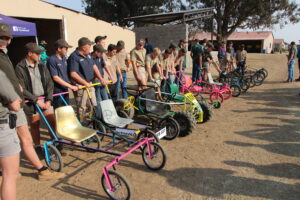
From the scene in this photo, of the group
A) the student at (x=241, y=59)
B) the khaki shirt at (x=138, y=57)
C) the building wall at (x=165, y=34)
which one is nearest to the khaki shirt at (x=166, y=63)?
the khaki shirt at (x=138, y=57)

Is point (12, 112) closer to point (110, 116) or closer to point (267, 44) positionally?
point (110, 116)

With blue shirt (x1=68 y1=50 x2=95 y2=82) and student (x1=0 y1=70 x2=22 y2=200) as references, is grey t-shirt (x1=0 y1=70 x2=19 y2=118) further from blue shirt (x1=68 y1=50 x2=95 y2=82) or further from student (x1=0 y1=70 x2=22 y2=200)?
blue shirt (x1=68 y1=50 x2=95 y2=82)

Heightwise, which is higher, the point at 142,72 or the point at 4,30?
the point at 4,30

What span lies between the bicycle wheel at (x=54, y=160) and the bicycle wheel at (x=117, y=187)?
1.00 m

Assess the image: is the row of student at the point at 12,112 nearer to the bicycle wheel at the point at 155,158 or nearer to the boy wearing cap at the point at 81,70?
the boy wearing cap at the point at 81,70

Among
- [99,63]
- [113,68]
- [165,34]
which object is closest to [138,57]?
[113,68]

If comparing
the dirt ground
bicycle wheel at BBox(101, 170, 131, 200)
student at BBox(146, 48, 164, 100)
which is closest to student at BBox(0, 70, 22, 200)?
the dirt ground

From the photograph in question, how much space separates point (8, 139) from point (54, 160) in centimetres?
→ 160

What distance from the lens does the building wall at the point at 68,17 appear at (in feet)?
36.4

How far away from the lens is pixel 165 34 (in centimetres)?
1789

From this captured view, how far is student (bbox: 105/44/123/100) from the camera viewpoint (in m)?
5.98

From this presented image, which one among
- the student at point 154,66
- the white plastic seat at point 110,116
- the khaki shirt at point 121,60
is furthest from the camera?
the khaki shirt at point 121,60

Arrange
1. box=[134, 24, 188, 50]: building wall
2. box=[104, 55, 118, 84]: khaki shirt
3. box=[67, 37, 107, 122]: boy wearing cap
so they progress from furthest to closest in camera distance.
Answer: box=[134, 24, 188, 50]: building wall, box=[104, 55, 118, 84]: khaki shirt, box=[67, 37, 107, 122]: boy wearing cap

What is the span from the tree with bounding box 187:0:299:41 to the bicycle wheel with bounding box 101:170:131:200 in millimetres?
26572
